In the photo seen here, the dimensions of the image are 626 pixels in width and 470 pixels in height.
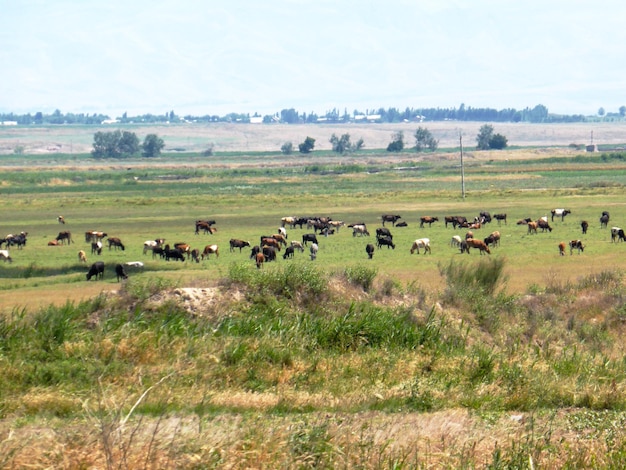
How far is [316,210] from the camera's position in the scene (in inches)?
2977

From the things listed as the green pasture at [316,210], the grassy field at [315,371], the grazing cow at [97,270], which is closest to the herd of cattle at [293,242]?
the grazing cow at [97,270]

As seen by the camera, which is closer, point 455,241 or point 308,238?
point 455,241

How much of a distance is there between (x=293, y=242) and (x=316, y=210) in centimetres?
2770

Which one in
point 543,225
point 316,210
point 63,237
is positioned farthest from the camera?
point 316,210

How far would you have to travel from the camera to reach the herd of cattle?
44.6m

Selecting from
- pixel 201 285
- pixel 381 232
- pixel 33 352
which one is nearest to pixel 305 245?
pixel 381 232

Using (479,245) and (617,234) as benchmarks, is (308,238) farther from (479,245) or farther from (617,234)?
(617,234)

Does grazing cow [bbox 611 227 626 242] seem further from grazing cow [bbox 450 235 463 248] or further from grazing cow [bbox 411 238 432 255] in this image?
grazing cow [bbox 411 238 432 255]

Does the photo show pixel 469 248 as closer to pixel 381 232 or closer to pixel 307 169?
pixel 381 232

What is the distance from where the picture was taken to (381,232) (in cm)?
5322

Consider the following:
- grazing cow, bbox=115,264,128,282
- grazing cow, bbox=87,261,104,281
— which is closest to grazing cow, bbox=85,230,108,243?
grazing cow, bbox=87,261,104,281


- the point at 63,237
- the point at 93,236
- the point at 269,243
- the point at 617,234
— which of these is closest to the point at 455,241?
the point at 617,234

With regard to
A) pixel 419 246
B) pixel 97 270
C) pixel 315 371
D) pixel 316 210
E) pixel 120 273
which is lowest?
pixel 316 210

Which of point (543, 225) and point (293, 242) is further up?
point (293, 242)
